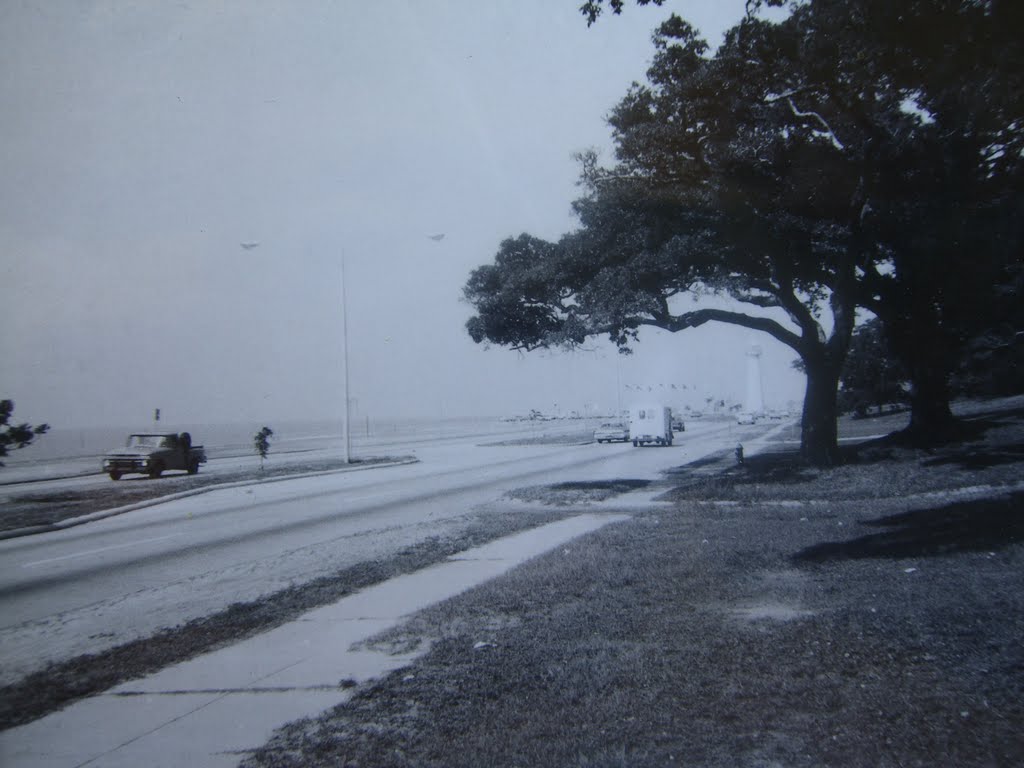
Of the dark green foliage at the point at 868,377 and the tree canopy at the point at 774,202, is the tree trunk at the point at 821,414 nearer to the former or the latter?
the tree canopy at the point at 774,202

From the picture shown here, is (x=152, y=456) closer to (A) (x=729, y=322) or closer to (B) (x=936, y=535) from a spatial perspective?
(A) (x=729, y=322)

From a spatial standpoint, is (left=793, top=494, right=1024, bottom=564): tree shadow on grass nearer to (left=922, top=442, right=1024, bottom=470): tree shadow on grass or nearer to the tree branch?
(left=922, top=442, right=1024, bottom=470): tree shadow on grass

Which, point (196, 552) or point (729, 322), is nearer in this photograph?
point (196, 552)

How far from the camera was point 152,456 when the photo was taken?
94.9 feet

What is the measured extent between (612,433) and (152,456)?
2945cm

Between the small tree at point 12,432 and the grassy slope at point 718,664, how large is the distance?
11.9m

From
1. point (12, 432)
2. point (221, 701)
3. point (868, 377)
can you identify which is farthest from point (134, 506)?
point (868, 377)

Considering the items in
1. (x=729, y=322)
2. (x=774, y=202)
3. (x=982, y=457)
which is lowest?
(x=982, y=457)

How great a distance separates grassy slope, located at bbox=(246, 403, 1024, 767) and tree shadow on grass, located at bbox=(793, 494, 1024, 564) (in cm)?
6

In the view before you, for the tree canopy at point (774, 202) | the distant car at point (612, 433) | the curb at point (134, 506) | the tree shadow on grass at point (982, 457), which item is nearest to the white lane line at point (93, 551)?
the curb at point (134, 506)

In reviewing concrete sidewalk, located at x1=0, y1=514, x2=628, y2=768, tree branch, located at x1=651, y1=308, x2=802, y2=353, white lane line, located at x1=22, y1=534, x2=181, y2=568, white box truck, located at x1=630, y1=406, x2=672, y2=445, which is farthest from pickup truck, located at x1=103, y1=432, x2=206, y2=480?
white box truck, located at x1=630, y1=406, x2=672, y2=445

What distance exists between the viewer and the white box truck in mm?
44531

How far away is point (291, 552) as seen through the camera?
11.6 metres

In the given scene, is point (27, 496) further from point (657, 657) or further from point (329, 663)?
point (657, 657)
